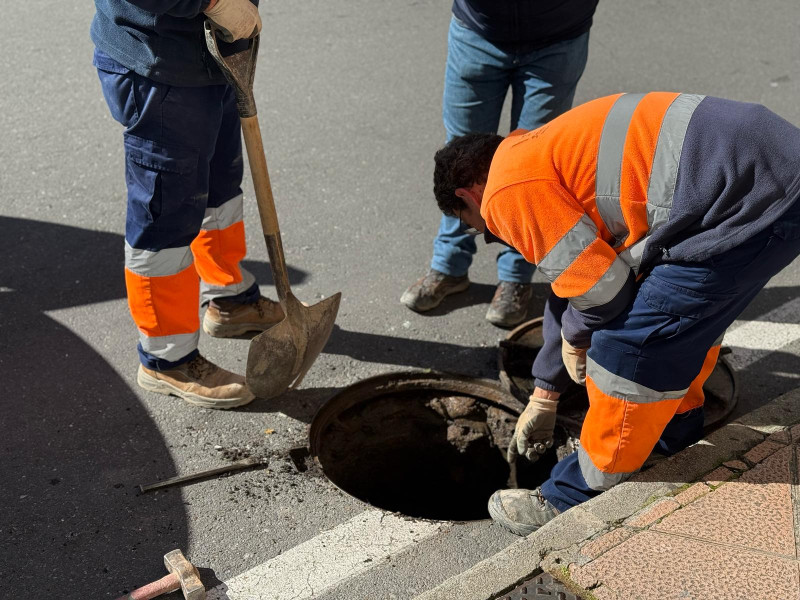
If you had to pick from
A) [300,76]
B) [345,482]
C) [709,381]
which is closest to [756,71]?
[300,76]

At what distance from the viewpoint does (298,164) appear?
543 cm

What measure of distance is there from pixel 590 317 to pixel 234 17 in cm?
165

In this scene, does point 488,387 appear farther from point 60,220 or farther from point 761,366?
point 60,220

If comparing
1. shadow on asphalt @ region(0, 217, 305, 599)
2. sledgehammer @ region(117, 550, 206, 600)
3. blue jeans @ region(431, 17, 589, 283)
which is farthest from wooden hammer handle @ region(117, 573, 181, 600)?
blue jeans @ region(431, 17, 589, 283)

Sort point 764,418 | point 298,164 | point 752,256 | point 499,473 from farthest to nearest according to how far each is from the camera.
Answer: point 298,164 < point 499,473 < point 764,418 < point 752,256

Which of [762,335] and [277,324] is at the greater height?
[277,324]

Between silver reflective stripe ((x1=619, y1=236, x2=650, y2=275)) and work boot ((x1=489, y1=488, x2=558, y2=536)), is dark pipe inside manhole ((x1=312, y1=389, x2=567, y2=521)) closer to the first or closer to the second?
work boot ((x1=489, y1=488, x2=558, y2=536))

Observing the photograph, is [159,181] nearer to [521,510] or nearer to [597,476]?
[521,510]

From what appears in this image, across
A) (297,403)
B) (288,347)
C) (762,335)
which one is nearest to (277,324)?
(288,347)

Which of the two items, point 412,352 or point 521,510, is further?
point 412,352

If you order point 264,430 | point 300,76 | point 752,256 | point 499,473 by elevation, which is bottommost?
point 499,473

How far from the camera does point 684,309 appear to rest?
2.67 metres

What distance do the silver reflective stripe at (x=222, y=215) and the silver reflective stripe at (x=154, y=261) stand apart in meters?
0.45

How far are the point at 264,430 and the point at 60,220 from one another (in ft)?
6.88
